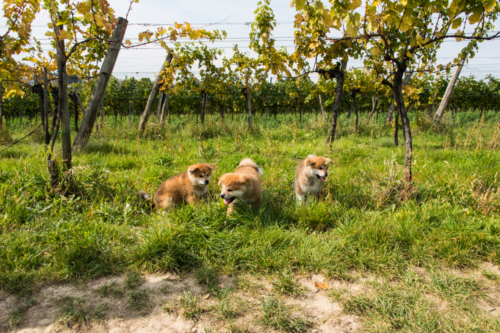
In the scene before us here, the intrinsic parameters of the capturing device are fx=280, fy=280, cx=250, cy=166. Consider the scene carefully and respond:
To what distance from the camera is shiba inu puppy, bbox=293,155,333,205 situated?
Result: 420cm

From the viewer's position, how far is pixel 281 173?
5570 mm

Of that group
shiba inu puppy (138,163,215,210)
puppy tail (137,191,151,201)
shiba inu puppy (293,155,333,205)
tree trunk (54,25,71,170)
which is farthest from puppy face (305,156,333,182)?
tree trunk (54,25,71,170)

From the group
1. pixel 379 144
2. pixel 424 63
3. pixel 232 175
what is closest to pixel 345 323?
pixel 232 175

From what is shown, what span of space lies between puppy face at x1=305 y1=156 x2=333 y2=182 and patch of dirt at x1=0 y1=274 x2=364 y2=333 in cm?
172

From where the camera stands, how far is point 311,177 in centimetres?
440

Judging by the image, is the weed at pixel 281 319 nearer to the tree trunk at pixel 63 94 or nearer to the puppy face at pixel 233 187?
the puppy face at pixel 233 187

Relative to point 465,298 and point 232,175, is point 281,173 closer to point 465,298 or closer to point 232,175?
point 232,175

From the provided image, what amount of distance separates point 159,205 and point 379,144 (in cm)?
690

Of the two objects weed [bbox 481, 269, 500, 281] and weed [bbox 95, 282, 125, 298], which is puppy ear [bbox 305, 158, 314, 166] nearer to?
weed [bbox 481, 269, 500, 281]

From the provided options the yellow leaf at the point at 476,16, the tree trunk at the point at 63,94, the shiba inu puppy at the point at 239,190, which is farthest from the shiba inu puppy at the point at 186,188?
the yellow leaf at the point at 476,16

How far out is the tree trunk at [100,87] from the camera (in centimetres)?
661

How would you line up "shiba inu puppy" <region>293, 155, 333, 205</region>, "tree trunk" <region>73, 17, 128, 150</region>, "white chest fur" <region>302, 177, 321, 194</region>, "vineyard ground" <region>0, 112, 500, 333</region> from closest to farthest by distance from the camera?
"vineyard ground" <region>0, 112, 500, 333</region>
"shiba inu puppy" <region>293, 155, 333, 205</region>
"white chest fur" <region>302, 177, 321, 194</region>
"tree trunk" <region>73, 17, 128, 150</region>

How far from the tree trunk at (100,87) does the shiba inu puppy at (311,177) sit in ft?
17.0

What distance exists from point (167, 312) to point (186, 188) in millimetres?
2109
